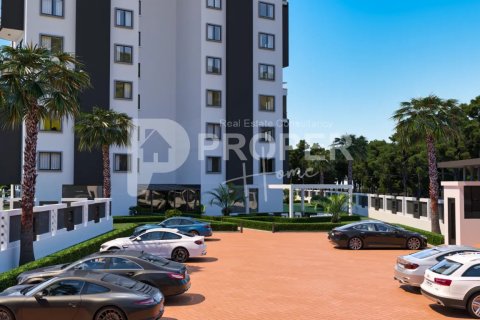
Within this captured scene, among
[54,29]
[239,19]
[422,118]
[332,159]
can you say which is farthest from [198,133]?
[332,159]

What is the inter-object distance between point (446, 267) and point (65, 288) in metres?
10.1

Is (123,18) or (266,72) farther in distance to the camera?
(266,72)

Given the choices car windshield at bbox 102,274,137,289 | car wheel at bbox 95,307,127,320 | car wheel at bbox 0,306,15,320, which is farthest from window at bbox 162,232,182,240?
car wheel at bbox 0,306,15,320

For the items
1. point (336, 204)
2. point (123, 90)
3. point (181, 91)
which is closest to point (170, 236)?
point (336, 204)

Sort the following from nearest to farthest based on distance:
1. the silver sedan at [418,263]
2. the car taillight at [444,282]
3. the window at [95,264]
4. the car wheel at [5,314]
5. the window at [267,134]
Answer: the car wheel at [5,314] → the car taillight at [444,282] → the window at [95,264] → the silver sedan at [418,263] → the window at [267,134]

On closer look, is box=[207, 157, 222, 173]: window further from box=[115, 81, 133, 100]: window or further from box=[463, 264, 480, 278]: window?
box=[463, 264, 480, 278]: window

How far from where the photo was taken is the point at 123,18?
156ft

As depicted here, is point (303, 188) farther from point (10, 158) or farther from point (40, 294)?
point (40, 294)

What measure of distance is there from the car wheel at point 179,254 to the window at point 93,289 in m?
10.00

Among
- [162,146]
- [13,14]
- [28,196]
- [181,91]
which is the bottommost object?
[28,196]

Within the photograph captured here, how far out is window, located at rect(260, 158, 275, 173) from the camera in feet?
176

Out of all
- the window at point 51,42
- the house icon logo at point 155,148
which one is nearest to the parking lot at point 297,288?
the window at point 51,42

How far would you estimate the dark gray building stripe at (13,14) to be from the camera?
4403 cm

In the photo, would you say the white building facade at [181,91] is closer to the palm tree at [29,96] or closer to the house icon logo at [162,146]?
the house icon logo at [162,146]
